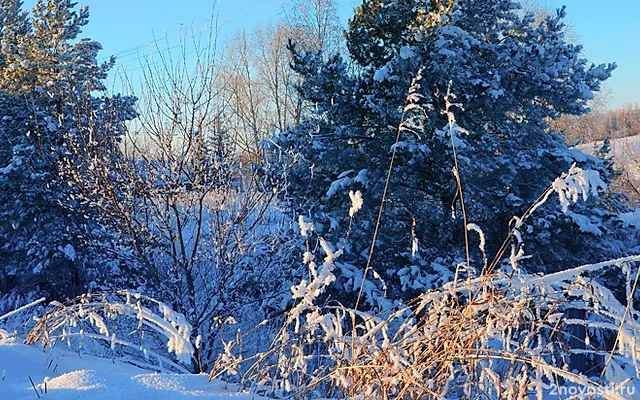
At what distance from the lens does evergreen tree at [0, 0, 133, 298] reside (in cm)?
975

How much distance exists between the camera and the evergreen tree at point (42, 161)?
384 inches

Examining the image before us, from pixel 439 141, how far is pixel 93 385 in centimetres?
596

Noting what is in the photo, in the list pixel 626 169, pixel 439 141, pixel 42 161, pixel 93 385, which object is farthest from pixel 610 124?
pixel 93 385

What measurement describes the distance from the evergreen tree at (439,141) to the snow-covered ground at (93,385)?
17.1 ft

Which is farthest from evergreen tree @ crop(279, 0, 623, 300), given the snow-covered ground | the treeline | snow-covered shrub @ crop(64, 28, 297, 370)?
the treeline

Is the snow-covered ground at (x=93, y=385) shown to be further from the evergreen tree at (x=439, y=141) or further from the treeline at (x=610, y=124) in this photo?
the treeline at (x=610, y=124)

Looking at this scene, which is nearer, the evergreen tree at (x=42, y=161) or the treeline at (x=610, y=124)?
the evergreen tree at (x=42, y=161)

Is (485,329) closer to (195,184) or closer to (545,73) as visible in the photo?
(195,184)

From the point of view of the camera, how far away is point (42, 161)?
32.3 ft

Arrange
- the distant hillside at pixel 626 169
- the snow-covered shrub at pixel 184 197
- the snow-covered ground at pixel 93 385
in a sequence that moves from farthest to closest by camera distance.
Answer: the distant hillside at pixel 626 169, the snow-covered shrub at pixel 184 197, the snow-covered ground at pixel 93 385

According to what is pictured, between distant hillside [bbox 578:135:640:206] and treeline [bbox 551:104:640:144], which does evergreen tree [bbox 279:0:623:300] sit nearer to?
distant hillside [bbox 578:135:640:206]

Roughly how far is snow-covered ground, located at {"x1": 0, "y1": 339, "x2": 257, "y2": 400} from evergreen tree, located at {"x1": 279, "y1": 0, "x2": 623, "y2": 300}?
5.22 metres

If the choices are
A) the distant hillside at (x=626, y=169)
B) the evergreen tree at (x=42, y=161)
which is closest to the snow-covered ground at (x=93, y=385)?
the evergreen tree at (x=42, y=161)

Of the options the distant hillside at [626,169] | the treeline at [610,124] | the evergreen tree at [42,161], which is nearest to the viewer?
the evergreen tree at [42,161]
